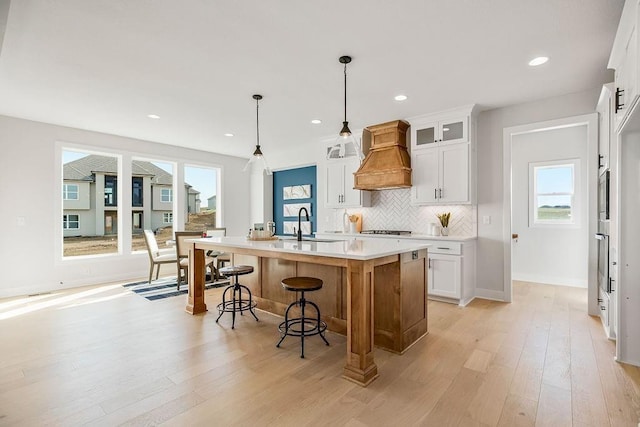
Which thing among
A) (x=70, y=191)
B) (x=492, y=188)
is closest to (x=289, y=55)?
(x=492, y=188)

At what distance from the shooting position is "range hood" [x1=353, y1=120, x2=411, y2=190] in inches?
184

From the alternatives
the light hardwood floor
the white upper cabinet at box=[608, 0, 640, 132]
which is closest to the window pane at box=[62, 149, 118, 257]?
the light hardwood floor

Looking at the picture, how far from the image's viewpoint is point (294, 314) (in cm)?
345

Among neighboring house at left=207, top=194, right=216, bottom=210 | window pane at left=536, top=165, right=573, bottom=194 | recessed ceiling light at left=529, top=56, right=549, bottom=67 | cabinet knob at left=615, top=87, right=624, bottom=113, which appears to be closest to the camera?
cabinet knob at left=615, top=87, right=624, bottom=113

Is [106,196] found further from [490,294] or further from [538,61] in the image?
[538,61]

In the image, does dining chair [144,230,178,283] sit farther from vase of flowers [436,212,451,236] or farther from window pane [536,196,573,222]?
window pane [536,196,573,222]

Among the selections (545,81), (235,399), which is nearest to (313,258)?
(235,399)

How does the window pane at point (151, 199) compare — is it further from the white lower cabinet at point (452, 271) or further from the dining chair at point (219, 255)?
the white lower cabinet at point (452, 271)

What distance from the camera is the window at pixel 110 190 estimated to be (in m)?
5.86

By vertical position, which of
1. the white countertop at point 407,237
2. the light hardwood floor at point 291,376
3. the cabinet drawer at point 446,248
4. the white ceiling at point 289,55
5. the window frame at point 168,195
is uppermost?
the white ceiling at point 289,55

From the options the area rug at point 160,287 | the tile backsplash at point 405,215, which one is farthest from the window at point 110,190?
the tile backsplash at point 405,215

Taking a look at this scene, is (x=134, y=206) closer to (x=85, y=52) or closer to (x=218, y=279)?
(x=218, y=279)

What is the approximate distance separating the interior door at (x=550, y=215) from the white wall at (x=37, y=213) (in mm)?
7040

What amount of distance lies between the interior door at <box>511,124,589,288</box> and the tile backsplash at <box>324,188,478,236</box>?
140 centimetres
